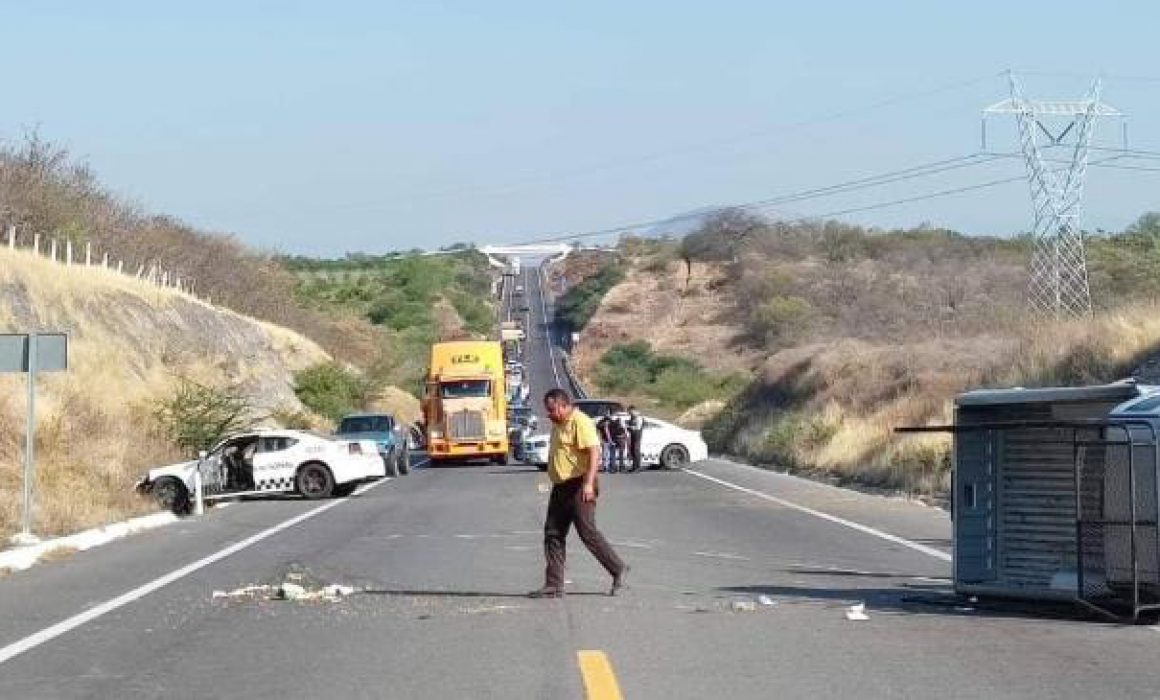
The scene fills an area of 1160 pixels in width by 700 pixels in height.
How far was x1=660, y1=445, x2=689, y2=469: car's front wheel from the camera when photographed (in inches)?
1737

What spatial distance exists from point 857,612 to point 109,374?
38730mm

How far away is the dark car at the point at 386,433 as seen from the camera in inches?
1759

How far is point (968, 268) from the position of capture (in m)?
91.3

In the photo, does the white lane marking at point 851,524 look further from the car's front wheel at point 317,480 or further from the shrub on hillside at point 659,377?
the shrub on hillside at point 659,377

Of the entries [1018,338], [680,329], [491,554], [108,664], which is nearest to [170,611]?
[108,664]

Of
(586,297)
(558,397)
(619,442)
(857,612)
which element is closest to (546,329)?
(586,297)

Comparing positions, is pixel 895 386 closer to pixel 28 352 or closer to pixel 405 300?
pixel 28 352

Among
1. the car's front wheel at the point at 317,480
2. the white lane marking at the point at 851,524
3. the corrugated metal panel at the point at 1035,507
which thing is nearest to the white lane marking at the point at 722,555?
the white lane marking at the point at 851,524

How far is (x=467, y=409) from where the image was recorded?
172 ft

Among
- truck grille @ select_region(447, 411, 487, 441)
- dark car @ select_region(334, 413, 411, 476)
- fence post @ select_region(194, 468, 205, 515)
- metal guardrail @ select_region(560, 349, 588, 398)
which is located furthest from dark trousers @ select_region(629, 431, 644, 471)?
metal guardrail @ select_region(560, 349, 588, 398)

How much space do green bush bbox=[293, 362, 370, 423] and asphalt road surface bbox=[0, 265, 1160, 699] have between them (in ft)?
157

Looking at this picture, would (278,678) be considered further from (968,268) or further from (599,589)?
(968,268)

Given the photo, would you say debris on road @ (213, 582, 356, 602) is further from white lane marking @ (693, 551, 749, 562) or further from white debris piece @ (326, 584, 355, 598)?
white lane marking @ (693, 551, 749, 562)

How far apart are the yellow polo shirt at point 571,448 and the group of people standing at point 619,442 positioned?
27.6 m
